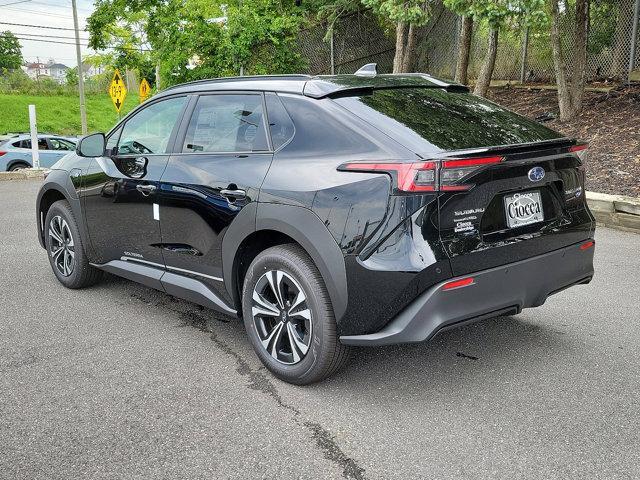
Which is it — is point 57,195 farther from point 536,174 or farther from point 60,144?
point 60,144

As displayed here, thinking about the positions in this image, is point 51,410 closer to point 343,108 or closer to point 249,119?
point 249,119

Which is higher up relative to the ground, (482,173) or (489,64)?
(489,64)

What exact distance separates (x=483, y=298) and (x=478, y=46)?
15.5 metres

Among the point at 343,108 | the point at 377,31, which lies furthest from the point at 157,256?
the point at 377,31

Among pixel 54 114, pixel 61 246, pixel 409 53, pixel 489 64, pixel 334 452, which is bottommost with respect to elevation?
pixel 334 452

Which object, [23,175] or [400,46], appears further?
[400,46]

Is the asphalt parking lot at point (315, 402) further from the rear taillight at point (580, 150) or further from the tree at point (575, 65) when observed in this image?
the tree at point (575, 65)

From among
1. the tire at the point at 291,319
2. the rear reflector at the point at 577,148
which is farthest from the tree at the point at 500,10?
the tire at the point at 291,319

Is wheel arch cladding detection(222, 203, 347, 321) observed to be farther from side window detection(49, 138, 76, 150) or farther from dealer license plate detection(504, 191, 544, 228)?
side window detection(49, 138, 76, 150)

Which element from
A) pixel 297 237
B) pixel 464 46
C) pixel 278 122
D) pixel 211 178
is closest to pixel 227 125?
pixel 211 178

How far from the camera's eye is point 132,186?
4.67m

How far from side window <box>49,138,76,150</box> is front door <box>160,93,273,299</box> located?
16.8 m

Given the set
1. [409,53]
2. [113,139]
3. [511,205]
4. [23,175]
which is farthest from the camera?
[409,53]

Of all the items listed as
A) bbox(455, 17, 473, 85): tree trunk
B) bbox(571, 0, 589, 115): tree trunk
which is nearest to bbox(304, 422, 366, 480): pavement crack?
bbox(571, 0, 589, 115): tree trunk
